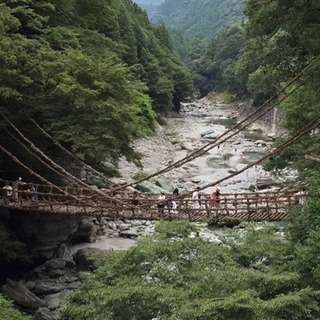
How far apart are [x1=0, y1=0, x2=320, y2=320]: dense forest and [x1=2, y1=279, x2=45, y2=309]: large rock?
11.2 ft

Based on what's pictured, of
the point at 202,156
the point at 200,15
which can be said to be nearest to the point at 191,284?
the point at 202,156

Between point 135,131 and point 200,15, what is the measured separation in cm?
14510

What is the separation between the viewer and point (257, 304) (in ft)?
19.5

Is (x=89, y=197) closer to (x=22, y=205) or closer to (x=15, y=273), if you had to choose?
(x=22, y=205)

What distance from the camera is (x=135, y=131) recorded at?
48.3 feet

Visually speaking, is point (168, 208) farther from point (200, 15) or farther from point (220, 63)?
point (200, 15)

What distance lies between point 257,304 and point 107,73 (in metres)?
8.81

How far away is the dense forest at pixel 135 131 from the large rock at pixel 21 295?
134 inches

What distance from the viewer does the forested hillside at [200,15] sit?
5221 inches

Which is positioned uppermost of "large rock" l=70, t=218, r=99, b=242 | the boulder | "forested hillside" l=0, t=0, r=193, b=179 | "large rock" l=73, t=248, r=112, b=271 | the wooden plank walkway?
"forested hillside" l=0, t=0, r=193, b=179

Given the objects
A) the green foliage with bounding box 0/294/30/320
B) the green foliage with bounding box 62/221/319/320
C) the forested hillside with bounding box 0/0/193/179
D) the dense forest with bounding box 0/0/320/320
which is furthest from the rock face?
the green foliage with bounding box 62/221/319/320

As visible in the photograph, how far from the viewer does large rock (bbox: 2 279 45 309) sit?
1185 centimetres

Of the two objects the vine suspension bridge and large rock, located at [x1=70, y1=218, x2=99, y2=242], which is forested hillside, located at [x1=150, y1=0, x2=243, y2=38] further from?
the vine suspension bridge

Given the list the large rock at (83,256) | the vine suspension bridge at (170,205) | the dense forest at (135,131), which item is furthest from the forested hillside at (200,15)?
the vine suspension bridge at (170,205)
